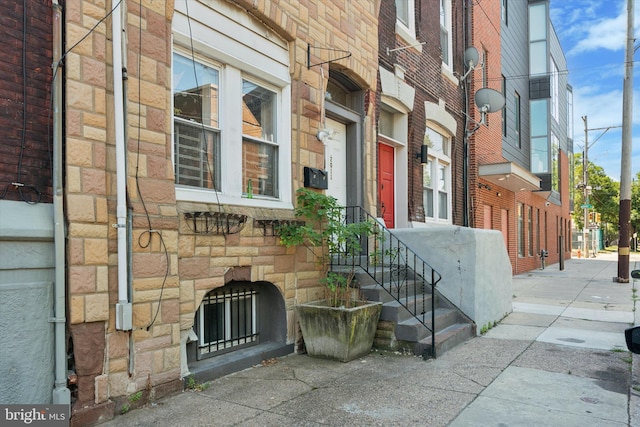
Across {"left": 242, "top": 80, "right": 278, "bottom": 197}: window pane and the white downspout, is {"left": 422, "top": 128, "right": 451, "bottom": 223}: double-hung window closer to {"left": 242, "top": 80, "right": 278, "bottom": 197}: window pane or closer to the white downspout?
{"left": 242, "top": 80, "right": 278, "bottom": 197}: window pane

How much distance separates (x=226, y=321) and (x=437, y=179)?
23.7 ft

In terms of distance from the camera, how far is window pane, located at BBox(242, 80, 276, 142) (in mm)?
6031

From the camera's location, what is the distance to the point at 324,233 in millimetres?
6359

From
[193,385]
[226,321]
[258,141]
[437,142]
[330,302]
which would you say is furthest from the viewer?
[437,142]

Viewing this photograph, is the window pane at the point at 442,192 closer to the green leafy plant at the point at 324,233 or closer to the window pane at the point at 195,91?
the green leafy plant at the point at 324,233

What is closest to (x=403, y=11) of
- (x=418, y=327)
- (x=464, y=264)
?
(x=464, y=264)

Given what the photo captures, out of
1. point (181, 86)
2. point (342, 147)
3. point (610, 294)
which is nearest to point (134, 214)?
point (181, 86)

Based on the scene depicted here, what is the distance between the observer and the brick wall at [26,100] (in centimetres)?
375

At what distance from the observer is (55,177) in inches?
153

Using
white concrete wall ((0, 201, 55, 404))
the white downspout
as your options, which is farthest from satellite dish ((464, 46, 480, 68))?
white concrete wall ((0, 201, 55, 404))

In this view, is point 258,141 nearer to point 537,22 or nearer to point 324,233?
point 324,233

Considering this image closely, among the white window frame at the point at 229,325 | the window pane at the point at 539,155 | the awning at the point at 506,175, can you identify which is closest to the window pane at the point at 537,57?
the window pane at the point at 539,155

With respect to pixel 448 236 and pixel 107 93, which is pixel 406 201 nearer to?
pixel 448 236

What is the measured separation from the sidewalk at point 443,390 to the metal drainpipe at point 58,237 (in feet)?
1.72
